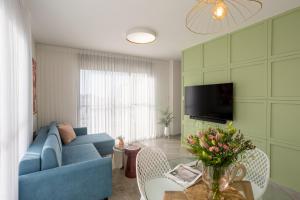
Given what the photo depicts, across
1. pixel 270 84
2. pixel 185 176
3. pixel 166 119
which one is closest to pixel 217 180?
pixel 185 176

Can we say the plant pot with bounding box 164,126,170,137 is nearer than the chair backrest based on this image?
No

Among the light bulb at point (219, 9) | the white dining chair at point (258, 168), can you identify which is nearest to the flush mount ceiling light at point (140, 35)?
the light bulb at point (219, 9)

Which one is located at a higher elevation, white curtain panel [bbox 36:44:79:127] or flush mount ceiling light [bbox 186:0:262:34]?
flush mount ceiling light [bbox 186:0:262:34]

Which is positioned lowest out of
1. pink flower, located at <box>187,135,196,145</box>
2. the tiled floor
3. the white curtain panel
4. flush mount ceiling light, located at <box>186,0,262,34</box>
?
the tiled floor

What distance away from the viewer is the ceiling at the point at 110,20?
84.1 inches

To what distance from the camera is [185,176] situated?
150 centimetres

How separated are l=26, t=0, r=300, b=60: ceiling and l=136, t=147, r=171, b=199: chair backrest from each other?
1882mm

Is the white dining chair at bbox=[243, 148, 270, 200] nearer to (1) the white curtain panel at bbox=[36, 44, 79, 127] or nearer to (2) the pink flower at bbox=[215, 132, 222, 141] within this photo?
(2) the pink flower at bbox=[215, 132, 222, 141]

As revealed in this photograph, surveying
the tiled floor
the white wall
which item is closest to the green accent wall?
the tiled floor

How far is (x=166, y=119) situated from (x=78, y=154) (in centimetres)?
324

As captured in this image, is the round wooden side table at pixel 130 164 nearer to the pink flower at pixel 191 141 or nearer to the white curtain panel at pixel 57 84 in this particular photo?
the pink flower at pixel 191 141

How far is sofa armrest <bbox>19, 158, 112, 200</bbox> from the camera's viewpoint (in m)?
1.69

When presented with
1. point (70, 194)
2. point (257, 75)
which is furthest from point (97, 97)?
point (257, 75)

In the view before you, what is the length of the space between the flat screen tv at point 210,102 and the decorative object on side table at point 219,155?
206 cm
